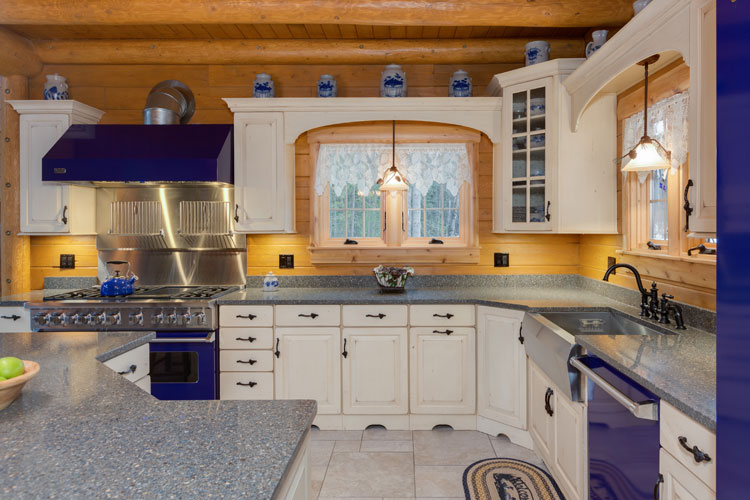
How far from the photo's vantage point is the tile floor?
2.36m

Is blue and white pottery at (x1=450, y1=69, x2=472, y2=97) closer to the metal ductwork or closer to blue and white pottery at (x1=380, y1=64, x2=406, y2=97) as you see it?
blue and white pottery at (x1=380, y1=64, x2=406, y2=97)

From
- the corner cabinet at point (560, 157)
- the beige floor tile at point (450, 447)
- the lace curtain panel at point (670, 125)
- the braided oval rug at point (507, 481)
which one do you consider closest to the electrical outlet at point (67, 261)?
the beige floor tile at point (450, 447)

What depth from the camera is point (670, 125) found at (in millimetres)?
2316

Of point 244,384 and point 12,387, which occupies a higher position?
point 12,387

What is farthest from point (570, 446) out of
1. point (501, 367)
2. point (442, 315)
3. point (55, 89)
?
point (55, 89)

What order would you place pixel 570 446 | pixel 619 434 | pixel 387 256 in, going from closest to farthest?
pixel 619 434, pixel 570 446, pixel 387 256

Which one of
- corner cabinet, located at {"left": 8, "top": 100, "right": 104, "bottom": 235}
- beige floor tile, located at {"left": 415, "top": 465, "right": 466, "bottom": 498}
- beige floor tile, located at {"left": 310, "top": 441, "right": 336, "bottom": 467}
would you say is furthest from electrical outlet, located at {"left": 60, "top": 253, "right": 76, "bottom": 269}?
beige floor tile, located at {"left": 415, "top": 465, "right": 466, "bottom": 498}

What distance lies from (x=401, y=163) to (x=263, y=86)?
3.89 feet

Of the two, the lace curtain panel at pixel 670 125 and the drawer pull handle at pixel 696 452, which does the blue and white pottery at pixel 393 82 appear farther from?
the drawer pull handle at pixel 696 452

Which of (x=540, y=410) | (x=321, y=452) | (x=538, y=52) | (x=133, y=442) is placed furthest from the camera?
(x=538, y=52)

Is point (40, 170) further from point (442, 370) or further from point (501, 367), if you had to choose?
point (501, 367)

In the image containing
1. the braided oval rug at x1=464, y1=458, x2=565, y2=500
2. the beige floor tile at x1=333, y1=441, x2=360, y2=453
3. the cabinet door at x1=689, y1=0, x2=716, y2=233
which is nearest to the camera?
the cabinet door at x1=689, y1=0, x2=716, y2=233

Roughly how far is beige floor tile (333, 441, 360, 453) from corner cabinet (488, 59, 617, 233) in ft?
5.97

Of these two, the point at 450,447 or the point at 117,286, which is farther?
the point at 117,286
